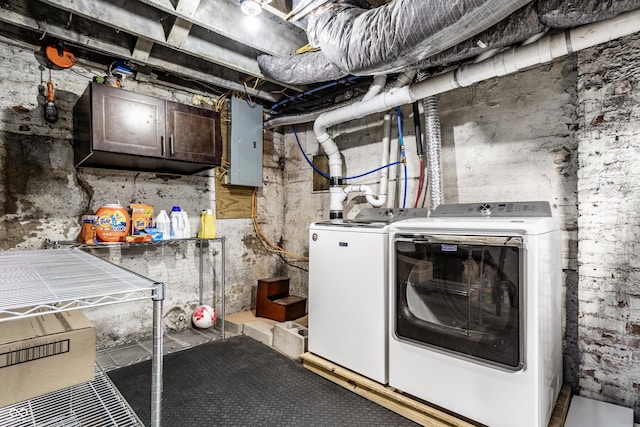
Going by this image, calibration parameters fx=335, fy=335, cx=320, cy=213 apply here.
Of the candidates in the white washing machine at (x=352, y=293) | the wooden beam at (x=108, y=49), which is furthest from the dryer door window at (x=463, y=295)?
the wooden beam at (x=108, y=49)

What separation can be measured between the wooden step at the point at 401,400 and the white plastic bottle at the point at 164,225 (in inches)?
61.4

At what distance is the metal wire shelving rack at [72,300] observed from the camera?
38.4 inches

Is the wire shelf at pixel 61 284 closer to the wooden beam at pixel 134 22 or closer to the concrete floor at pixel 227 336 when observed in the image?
the concrete floor at pixel 227 336

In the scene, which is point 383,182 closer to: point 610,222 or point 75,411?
point 610,222

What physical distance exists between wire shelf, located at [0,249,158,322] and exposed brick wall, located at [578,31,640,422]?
224 centimetres

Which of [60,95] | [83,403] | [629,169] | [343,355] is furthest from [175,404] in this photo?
[629,169]

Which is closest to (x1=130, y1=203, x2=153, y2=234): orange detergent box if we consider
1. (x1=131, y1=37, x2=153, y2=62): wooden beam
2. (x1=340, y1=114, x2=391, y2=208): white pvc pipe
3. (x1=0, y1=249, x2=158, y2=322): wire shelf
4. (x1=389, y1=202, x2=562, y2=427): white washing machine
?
(x1=0, y1=249, x2=158, y2=322): wire shelf

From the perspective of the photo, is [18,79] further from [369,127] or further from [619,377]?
[619,377]

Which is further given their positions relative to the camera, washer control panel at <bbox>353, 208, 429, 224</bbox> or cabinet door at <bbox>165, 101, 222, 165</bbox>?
cabinet door at <bbox>165, 101, 222, 165</bbox>

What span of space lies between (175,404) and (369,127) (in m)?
2.65

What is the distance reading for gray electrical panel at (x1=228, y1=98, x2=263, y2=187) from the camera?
3.37 meters

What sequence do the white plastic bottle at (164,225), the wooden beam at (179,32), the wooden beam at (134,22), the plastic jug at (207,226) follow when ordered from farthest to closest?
the plastic jug at (207,226) → the white plastic bottle at (164,225) → the wooden beam at (179,32) → the wooden beam at (134,22)

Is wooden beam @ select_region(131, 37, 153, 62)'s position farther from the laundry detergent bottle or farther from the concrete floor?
the concrete floor

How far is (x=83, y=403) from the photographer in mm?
1624
